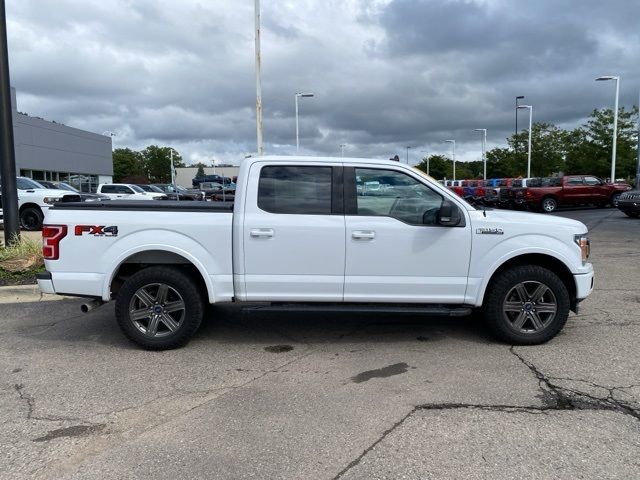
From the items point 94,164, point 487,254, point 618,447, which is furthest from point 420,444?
point 94,164

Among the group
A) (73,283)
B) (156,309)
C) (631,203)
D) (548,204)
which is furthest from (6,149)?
(548,204)

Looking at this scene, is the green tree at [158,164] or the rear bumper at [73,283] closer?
the rear bumper at [73,283]

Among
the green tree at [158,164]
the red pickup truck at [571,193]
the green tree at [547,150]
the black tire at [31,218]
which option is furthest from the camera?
the green tree at [158,164]

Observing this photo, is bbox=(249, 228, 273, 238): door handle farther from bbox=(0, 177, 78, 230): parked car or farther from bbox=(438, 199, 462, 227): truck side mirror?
bbox=(0, 177, 78, 230): parked car

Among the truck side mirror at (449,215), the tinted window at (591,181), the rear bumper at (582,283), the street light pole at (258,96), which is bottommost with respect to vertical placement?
the rear bumper at (582,283)

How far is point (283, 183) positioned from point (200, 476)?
294 centimetres

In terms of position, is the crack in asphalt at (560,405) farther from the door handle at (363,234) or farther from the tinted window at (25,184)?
the tinted window at (25,184)

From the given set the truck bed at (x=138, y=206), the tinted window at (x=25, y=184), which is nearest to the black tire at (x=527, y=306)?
the truck bed at (x=138, y=206)

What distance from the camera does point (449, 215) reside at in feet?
16.3

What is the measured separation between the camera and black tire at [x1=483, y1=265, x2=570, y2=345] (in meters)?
5.23

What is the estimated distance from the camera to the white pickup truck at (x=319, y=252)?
202 inches

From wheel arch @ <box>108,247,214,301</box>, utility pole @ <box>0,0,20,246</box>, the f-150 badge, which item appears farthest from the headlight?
utility pole @ <box>0,0,20,246</box>

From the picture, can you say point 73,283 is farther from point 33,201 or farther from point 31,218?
point 31,218

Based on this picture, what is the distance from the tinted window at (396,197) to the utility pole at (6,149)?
707 centimetres
